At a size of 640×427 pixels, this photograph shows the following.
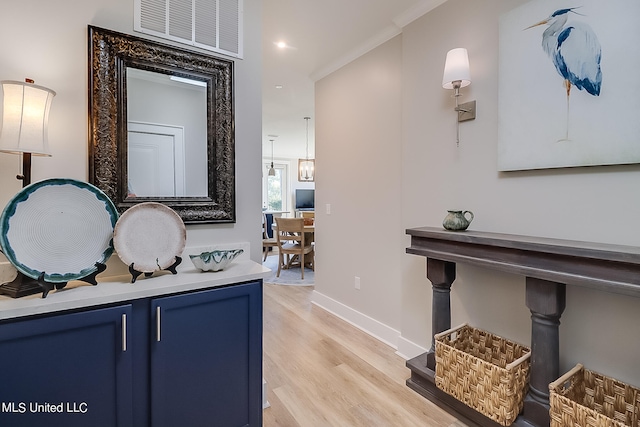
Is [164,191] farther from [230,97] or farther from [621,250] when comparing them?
[621,250]

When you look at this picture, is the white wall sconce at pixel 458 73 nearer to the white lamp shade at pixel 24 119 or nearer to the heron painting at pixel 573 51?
the heron painting at pixel 573 51

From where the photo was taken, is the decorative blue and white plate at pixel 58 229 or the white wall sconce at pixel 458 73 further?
the white wall sconce at pixel 458 73

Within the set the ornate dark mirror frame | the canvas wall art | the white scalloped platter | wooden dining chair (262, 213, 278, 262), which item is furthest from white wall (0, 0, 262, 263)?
wooden dining chair (262, 213, 278, 262)

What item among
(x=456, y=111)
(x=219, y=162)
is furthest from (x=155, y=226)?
(x=456, y=111)

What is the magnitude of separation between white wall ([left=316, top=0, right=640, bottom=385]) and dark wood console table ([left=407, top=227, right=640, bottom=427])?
0.60ft

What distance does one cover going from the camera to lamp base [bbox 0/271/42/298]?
107cm

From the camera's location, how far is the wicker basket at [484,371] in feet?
4.68

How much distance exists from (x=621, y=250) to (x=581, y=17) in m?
1.09

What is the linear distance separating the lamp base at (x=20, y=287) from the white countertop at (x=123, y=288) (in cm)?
3

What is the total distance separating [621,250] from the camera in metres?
1.12

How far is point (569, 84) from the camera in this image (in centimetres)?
142

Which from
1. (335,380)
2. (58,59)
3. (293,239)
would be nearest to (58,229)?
(58,59)

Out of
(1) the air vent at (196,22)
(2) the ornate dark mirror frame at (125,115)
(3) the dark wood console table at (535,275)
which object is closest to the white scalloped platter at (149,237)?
(2) the ornate dark mirror frame at (125,115)

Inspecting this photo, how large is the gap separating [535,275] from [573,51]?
3.54 ft
